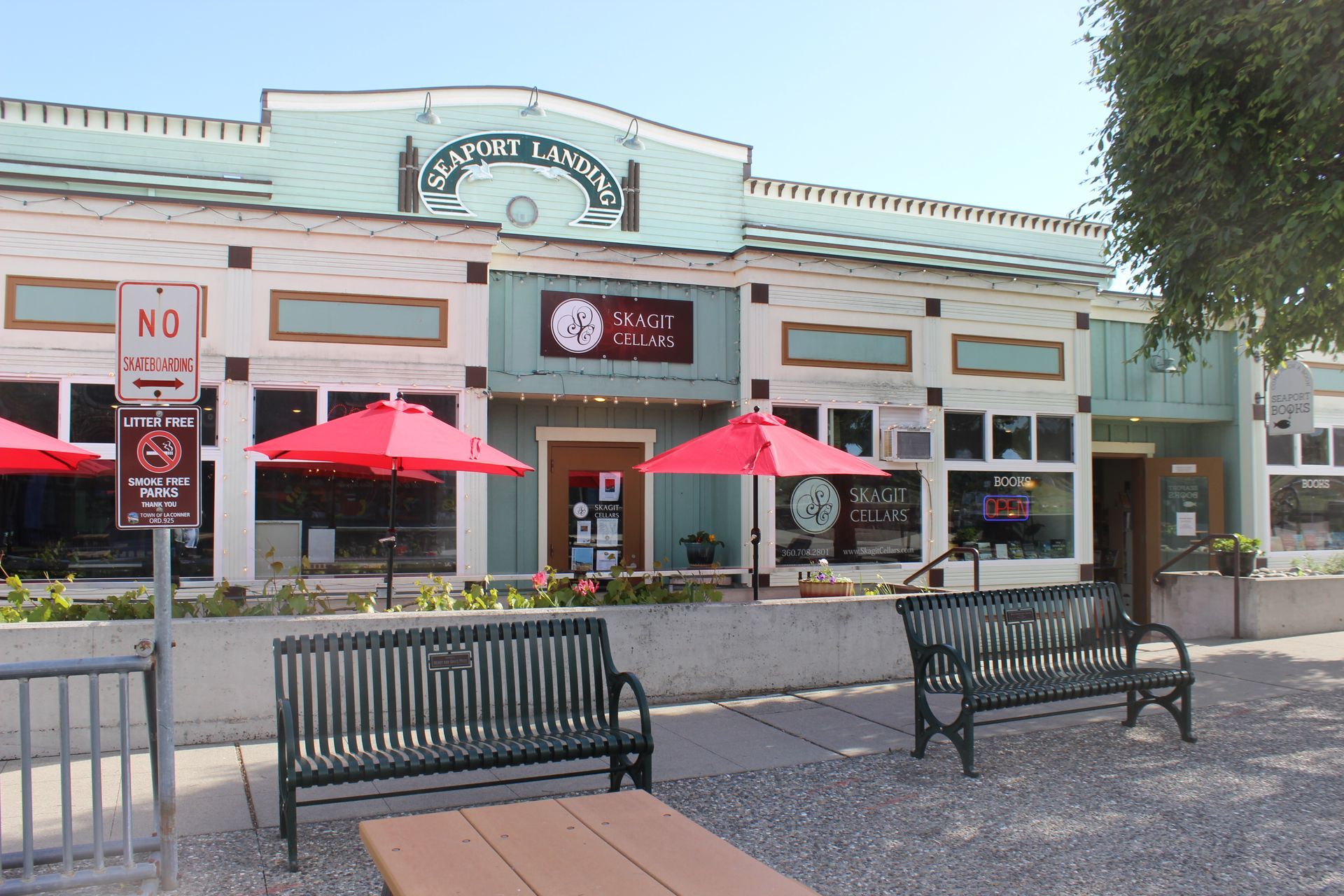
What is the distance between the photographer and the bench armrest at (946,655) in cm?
640

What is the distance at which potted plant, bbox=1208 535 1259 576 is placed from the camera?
11.7 m

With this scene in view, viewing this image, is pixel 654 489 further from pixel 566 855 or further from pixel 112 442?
pixel 566 855

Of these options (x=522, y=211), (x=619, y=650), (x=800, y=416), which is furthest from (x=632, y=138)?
(x=619, y=650)

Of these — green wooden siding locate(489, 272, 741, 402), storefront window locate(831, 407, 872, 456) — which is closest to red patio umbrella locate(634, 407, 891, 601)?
green wooden siding locate(489, 272, 741, 402)

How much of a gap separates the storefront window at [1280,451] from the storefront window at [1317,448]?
332 mm

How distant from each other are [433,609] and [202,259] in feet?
17.1

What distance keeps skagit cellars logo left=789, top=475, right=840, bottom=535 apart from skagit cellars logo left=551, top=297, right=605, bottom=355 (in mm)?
3068

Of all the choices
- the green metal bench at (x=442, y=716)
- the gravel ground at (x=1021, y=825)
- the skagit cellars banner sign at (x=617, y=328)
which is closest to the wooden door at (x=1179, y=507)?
the skagit cellars banner sign at (x=617, y=328)

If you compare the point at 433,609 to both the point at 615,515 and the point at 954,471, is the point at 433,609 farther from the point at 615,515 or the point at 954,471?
the point at 954,471

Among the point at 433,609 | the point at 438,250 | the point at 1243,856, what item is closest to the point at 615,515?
the point at 438,250

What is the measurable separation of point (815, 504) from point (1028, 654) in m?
5.52

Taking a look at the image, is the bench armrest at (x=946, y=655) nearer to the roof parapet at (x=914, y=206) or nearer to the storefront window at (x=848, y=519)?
the storefront window at (x=848, y=519)

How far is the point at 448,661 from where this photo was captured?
5590 mm

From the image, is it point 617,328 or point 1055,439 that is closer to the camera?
point 617,328
